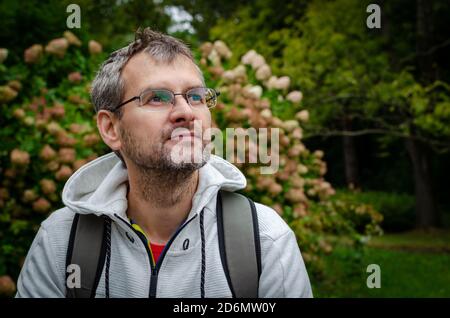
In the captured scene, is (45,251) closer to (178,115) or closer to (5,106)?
(178,115)

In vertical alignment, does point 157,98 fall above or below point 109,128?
above

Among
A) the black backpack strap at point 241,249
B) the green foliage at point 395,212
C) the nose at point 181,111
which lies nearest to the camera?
the black backpack strap at point 241,249

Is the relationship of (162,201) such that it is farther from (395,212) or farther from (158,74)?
(395,212)

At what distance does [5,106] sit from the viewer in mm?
4125

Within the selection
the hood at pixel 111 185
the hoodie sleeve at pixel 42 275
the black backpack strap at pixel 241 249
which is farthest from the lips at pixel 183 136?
the hoodie sleeve at pixel 42 275

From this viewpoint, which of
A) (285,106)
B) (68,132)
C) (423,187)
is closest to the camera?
(68,132)

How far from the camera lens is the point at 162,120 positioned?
218 centimetres

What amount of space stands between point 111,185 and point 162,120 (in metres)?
0.41

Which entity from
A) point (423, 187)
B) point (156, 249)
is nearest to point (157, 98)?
point (156, 249)

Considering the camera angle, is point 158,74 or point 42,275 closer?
point 42,275

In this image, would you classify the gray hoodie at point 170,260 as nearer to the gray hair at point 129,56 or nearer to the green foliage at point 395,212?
the gray hair at point 129,56

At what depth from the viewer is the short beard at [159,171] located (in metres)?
2.16

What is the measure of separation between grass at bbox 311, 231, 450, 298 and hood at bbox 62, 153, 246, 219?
415 cm
